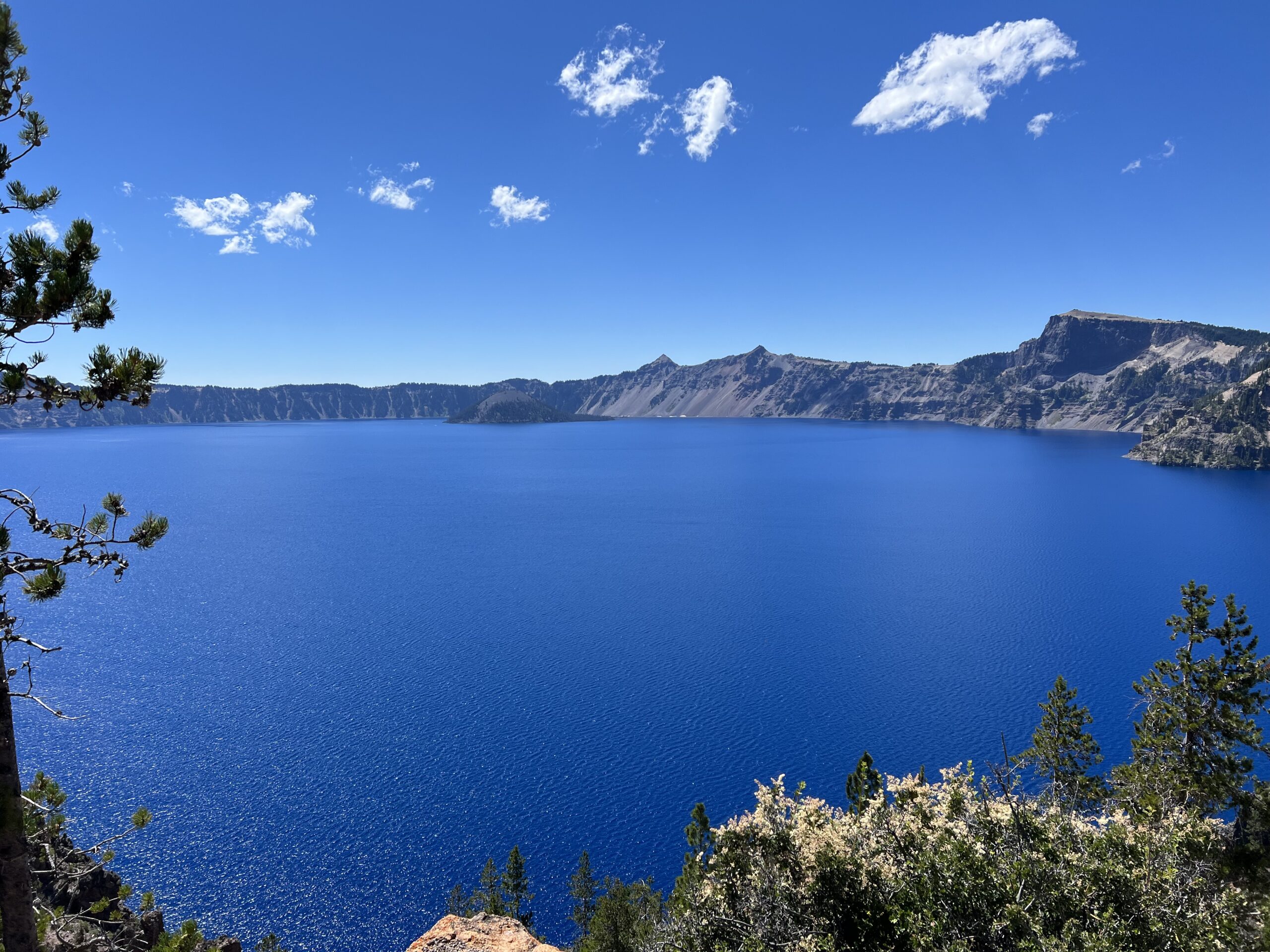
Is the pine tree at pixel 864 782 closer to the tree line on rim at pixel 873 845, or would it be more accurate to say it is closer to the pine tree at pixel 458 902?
the tree line on rim at pixel 873 845

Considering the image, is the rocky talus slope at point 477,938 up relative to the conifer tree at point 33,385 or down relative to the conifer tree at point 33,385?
down

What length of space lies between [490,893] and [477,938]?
22.4 metres

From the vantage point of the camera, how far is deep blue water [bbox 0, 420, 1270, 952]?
51531 millimetres

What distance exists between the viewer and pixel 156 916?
101ft

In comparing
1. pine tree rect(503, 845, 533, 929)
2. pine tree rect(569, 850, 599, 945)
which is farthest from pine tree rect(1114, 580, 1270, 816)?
pine tree rect(503, 845, 533, 929)

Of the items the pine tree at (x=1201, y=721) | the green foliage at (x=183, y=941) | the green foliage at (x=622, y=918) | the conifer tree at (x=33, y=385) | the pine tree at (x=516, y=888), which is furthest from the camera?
the pine tree at (x=516, y=888)

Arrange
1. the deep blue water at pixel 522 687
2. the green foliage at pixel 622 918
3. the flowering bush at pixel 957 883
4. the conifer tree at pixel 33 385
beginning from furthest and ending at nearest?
the deep blue water at pixel 522 687 < the green foliage at pixel 622 918 < the flowering bush at pixel 957 883 < the conifer tree at pixel 33 385

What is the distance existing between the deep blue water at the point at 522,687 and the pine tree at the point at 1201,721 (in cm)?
2335

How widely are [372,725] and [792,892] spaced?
58281 mm

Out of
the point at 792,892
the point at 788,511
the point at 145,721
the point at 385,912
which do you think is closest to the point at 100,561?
the point at 792,892

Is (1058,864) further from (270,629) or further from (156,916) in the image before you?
(270,629)

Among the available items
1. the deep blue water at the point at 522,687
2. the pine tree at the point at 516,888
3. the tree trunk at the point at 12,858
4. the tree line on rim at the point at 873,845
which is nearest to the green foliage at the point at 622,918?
the tree line on rim at the point at 873,845

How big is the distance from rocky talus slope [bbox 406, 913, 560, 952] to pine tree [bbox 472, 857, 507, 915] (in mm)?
18633

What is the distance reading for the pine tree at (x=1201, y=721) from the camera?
36.3 metres
